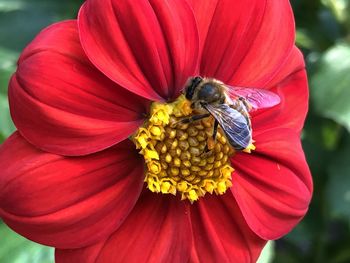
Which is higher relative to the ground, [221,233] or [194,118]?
[194,118]

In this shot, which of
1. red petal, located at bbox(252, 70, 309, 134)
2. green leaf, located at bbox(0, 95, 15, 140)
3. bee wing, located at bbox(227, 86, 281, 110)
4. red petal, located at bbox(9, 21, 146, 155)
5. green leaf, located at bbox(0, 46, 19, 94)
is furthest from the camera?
green leaf, located at bbox(0, 46, 19, 94)

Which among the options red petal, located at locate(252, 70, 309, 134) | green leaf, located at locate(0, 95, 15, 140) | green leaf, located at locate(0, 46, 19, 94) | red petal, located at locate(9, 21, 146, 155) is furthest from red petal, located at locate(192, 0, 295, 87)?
green leaf, located at locate(0, 46, 19, 94)

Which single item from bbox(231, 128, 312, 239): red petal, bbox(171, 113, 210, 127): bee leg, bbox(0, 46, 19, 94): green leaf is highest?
bbox(171, 113, 210, 127): bee leg

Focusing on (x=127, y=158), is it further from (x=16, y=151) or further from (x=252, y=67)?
(x=252, y=67)

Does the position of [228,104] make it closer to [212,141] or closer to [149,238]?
[212,141]

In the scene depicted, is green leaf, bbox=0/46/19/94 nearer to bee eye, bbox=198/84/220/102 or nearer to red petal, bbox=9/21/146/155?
red petal, bbox=9/21/146/155

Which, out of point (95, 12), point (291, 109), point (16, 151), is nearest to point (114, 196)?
point (16, 151)

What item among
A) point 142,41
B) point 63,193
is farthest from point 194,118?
point 63,193
